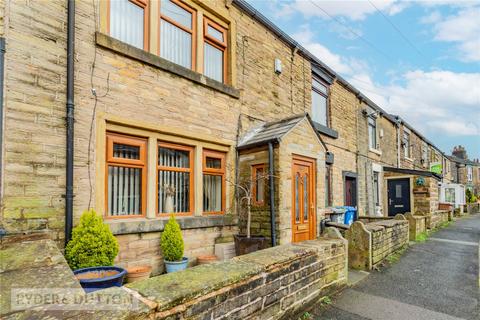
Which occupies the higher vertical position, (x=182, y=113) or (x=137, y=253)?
(x=182, y=113)

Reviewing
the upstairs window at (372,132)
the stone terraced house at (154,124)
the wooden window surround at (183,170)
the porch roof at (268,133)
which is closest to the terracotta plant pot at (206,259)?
the stone terraced house at (154,124)

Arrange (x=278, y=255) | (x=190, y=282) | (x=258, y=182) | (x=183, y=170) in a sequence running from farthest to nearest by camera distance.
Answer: (x=258, y=182) < (x=183, y=170) < (x=278, y=255) < (x=190, y=282)

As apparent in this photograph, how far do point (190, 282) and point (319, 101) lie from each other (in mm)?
9468

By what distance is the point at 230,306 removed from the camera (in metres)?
2.61

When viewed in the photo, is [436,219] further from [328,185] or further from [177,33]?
[177,33]

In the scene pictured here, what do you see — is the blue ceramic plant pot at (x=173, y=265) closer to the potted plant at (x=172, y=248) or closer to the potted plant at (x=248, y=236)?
the potted plant at (x=172, y=248)

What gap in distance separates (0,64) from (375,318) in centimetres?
577

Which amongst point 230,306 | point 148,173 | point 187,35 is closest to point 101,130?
point 148,173

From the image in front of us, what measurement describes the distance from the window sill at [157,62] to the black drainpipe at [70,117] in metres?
0.39

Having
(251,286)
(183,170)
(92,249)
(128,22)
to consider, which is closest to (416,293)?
(251,286)

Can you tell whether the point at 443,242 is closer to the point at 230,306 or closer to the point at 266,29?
the point at 266,29

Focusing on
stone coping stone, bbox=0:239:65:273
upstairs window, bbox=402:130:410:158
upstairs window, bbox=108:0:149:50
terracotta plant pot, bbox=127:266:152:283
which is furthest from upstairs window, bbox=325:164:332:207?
upstairs window, bbox=402:130:410:158

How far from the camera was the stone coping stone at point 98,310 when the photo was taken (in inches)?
65.9

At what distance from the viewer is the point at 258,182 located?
6500mm
